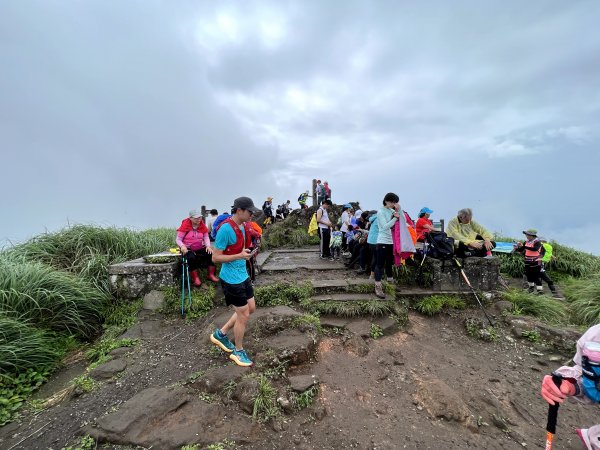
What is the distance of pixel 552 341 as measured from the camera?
199 inches

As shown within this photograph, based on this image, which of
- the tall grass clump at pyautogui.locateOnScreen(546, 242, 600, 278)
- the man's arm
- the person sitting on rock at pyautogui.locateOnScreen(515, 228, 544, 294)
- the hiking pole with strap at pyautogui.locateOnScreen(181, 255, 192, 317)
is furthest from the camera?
the tall grass clump at pyautogui.locateOnScreen(546, 242, 600, 278)

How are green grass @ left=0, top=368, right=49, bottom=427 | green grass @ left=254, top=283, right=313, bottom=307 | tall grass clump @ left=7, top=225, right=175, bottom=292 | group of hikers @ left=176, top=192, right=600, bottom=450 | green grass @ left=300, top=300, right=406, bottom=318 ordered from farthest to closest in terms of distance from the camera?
tall grass clump @ left=7, top=225, right=175, bottom=292 → green grass @ left=254, top=283, right=313, bottom=307 → green grass @ left=300, top=300, right=406, bottom=318 → green grass @ left=0, top=368, right=49, bottom=427 → group of hikers @ left=176, top=192, right=600, bottom=450

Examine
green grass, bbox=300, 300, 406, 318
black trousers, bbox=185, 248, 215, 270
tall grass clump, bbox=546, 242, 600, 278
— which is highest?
black trousers, bbox=185, 248, 215, 270

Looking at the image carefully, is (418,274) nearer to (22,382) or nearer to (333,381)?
(333,381)

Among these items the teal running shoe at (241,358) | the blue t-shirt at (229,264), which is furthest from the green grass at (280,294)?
the blue t-shirt at (229,264)

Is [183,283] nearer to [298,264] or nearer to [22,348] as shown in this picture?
[22,348]

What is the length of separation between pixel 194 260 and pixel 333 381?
3519 mm

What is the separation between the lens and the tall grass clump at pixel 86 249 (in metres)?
6.25

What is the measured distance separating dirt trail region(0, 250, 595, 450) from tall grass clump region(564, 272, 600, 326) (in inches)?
97.2

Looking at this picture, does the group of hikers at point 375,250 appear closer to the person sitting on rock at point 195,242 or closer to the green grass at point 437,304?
the person sitting on rock at point 195,242

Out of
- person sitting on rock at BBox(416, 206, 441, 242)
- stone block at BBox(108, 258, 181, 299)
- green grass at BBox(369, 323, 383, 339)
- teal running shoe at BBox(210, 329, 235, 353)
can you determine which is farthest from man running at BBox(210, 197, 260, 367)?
person sitting on rock at BBox(416, 206, 441, 242)

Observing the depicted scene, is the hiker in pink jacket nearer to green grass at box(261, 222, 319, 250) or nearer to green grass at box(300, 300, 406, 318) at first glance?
green grass at box(300, 300, 406, 318)

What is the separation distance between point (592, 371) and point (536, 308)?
487 cm

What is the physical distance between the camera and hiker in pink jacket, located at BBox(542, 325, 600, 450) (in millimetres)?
2027
